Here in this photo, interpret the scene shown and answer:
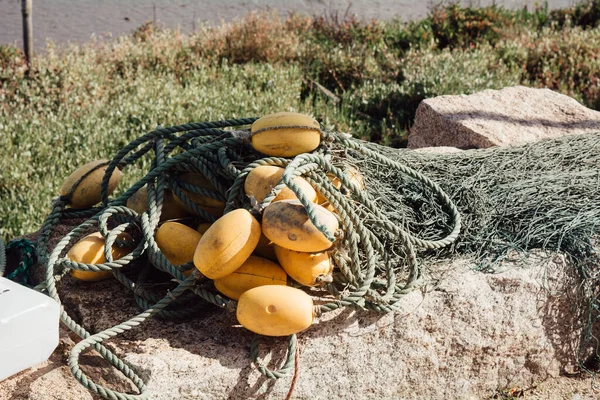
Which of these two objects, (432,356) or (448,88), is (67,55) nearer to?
(448,88)

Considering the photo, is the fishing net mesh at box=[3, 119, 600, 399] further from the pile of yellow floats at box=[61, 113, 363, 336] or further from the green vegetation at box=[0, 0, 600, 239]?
the green vegetation at box=[0, 0, 600, 239]

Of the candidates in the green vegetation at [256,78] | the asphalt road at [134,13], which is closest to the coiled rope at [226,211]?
the green vegetation at [256,78]

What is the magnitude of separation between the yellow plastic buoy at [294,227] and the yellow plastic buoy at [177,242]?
1.26 feet

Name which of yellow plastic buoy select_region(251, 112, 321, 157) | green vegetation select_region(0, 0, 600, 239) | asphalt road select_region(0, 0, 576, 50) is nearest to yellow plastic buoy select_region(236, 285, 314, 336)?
Answer: yellow plastic buoy select_region(251, 112, 321, 157)

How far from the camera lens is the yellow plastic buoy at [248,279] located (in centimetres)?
228

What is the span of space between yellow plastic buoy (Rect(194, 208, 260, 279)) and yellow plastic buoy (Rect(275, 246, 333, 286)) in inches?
5.0

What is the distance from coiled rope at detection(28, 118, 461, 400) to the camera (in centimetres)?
225

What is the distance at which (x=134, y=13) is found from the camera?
32.8ft

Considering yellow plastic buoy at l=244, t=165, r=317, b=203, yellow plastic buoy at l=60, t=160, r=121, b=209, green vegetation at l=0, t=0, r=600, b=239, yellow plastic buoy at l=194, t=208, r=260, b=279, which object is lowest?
green vegetation at l=0, t=0, r=600, b=239

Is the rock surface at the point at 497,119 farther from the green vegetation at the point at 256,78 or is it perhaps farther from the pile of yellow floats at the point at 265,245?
the pile of yellow floats at the point at 265,245

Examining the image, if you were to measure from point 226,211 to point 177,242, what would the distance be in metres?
0.22

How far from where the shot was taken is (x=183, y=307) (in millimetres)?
2436

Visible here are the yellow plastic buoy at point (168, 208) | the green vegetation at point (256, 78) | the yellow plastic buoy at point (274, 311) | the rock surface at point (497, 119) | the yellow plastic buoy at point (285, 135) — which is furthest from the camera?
the green vegetation at point (256, 78)

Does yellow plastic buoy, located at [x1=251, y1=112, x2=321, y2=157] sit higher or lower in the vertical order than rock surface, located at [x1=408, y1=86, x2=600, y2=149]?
higher
